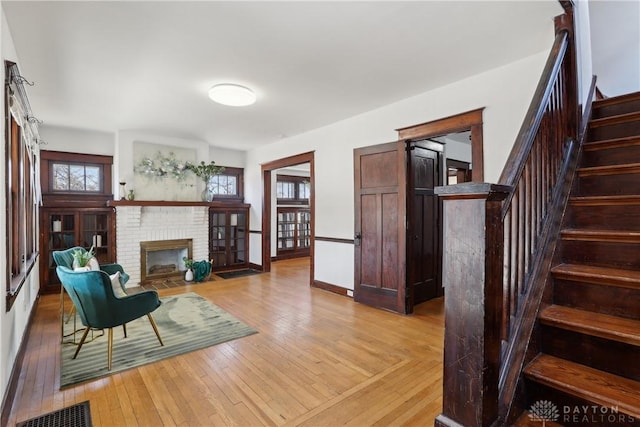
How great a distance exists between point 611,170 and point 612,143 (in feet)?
1.14

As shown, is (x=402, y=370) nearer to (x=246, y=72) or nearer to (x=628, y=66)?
(x=246, y=72)

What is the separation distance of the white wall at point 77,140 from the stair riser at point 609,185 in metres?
6.48

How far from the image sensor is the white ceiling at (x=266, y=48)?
213 cm

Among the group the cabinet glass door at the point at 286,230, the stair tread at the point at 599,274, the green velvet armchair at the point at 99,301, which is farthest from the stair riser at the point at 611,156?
the cabinet glass door at the point at 286,230

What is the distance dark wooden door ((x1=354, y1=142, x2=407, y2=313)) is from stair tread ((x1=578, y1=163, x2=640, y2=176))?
1858mm

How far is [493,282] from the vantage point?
1162mm

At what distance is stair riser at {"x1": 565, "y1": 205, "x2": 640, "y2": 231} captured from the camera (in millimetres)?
1687

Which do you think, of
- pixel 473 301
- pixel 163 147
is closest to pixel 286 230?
pixel 163 147

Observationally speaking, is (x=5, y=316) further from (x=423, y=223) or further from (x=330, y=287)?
(x=423, y=223)

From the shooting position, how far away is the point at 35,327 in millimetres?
3369

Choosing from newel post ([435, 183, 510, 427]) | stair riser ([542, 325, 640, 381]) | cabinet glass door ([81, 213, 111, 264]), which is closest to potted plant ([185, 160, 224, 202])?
cabinet glass door ([81, 213, 111, 264])

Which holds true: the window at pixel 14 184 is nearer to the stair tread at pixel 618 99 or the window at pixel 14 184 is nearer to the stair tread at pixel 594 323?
the stair tread at pixel 594 323

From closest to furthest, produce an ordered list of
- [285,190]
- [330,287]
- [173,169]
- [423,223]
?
[423,223], [330,287], [173,169], [285,190]

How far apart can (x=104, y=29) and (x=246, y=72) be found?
3.77 ft
